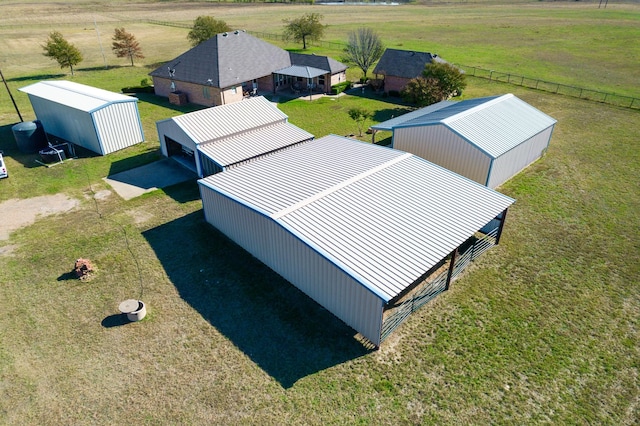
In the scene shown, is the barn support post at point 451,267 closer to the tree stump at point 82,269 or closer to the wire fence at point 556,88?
the tree stump at point 82,269

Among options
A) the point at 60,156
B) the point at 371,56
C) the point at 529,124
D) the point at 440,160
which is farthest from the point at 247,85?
the point at 529,124

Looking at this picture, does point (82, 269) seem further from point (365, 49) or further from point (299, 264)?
point (365, 49)

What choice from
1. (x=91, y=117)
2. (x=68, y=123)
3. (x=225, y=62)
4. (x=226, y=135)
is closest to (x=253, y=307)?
(x=226, y=135)

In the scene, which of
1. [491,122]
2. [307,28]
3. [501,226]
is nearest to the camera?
[501,226]

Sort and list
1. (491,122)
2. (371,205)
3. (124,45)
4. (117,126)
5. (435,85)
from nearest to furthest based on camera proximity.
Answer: (371,205), (491,122), (117,126), (435,85), (124,45)

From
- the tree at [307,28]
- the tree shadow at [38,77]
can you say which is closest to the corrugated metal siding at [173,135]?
the tree shadow at [38,77]

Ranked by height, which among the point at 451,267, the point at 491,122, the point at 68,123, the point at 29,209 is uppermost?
the point at 491,122

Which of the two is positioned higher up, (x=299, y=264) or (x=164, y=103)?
(x=299, y=264)

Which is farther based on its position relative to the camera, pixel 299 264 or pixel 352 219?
pixel 352 219

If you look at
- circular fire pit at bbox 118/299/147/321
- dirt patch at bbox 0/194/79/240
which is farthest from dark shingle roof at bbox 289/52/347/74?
circular fire pit at bbox 118/299/147/321
